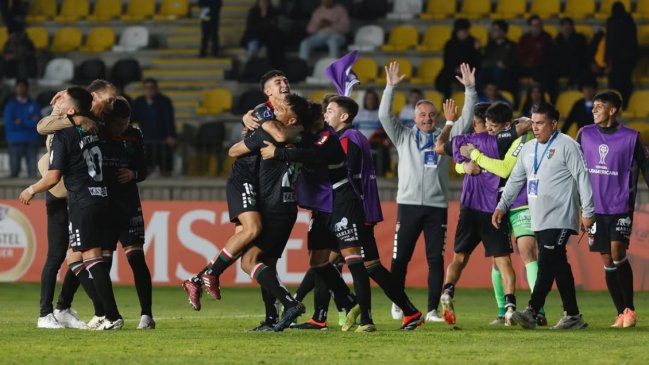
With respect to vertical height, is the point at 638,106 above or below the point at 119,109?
below

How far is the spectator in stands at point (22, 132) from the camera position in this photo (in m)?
22.0

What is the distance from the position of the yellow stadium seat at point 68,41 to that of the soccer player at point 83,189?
16023 mm

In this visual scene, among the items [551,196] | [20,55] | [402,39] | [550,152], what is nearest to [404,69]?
[402,39]

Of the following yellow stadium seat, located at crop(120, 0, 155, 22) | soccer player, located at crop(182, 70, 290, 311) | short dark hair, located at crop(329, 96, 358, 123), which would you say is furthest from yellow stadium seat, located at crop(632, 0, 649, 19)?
soccer player, located at crop(182, 70, 290, 311)

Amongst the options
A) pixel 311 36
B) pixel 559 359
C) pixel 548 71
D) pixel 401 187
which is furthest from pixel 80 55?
pixel 559 359

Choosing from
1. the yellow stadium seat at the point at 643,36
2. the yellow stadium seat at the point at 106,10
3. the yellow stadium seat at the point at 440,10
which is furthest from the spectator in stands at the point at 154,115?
the yellow stadium seat at the point at 643,36

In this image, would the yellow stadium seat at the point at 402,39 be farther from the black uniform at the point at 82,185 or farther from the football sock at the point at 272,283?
the football sock at the point at 272,283

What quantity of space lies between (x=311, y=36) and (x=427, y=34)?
2100 millimetres

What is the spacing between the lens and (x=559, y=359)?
9555mm

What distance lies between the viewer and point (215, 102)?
25.1 meters

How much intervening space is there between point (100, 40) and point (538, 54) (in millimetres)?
8829

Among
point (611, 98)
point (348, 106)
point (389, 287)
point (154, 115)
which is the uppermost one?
point (611, 98)

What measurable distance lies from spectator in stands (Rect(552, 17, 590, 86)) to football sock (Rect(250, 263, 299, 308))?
42.0 ft

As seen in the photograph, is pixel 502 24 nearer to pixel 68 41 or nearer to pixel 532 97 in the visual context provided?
pixel 532 97
